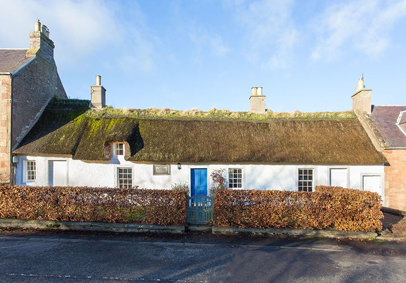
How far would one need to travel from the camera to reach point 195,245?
7188 mm

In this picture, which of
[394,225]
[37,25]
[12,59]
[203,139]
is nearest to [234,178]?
[203,139]

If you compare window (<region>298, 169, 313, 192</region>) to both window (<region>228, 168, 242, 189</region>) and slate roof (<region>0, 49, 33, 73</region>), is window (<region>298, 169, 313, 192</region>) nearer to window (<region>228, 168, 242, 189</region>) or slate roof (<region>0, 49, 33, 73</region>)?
window (<region>228, 168, 242, 189</region>)

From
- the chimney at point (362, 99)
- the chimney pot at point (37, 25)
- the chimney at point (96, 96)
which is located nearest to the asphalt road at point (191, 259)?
the chimney at point (96, 96)

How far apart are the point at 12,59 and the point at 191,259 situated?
1627cm

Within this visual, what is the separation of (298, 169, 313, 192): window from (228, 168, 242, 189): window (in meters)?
3.44

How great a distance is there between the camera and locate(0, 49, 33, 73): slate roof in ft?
40.9

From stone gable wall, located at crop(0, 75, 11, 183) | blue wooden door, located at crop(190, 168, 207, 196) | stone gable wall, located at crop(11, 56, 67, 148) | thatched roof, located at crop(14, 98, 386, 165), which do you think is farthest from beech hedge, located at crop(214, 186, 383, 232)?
stone gable wall, located at crop(11, 56, 67, 148)

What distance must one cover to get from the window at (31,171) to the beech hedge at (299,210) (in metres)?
10.8

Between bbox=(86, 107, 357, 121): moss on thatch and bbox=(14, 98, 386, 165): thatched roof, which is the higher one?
bbox=(86, 107, 357, 121): moss on thatch

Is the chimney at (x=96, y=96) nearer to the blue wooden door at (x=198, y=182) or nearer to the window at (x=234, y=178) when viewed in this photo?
the blue wooden door at (x=198, y=182)

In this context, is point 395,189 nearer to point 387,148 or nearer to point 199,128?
point 387,148

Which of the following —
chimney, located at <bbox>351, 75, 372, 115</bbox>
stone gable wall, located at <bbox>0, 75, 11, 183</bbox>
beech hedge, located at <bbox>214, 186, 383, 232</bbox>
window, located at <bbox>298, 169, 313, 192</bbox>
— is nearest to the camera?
beech hedge, located at <bbox>214, 186, 383, 232</bbox>

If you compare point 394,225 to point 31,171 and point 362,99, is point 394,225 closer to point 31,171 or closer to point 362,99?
point 362,99

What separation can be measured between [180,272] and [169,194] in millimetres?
3294
